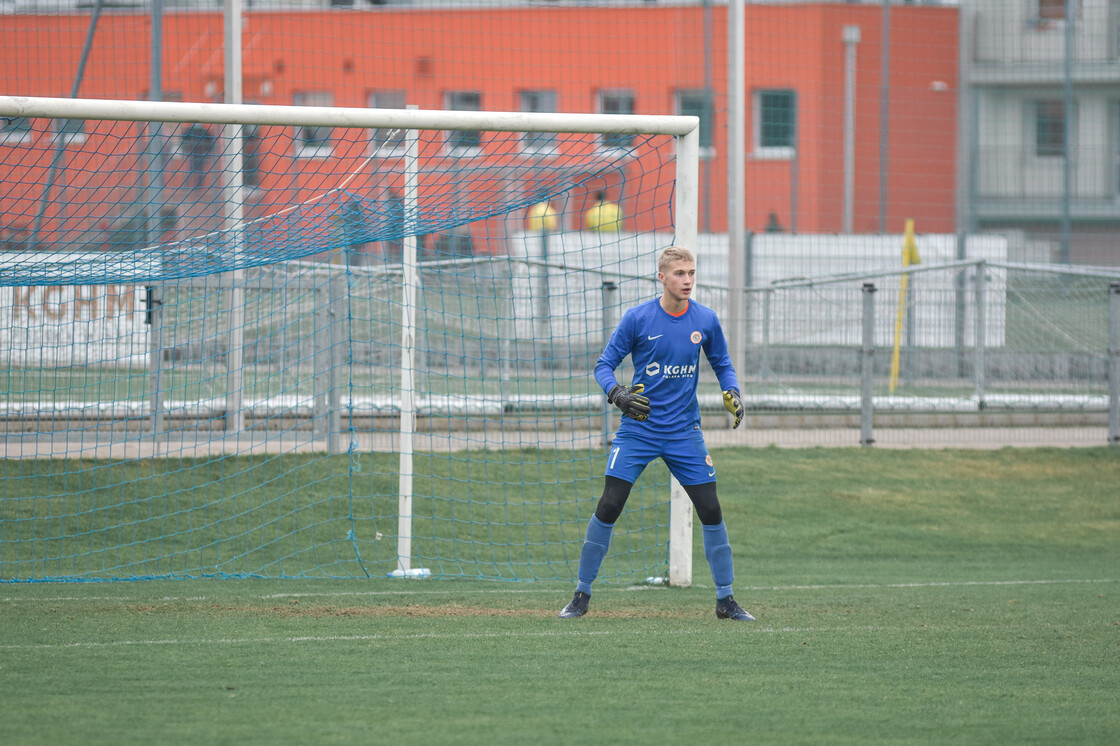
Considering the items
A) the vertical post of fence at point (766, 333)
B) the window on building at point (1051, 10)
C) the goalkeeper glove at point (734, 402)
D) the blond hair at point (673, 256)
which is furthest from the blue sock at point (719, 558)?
the window on building at point (1051, 10)

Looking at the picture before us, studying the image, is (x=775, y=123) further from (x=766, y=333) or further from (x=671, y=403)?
(x=671, y=403)

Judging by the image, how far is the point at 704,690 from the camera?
15.8 ft

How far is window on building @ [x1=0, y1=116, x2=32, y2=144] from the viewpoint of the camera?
6.78m

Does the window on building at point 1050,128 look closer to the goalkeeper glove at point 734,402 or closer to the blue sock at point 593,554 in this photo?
the goalkeeper glove at point 734,402

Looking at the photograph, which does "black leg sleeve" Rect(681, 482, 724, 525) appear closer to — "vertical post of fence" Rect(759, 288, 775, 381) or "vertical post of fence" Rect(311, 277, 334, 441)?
"vertical post of fence" Rect(311, 277, 334, 441)

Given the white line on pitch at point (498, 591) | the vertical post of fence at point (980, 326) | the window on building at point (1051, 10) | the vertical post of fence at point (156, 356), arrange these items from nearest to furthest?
the white line on pitch at point (498, 591) → the vertical post of fence at point (156, 356) → the vertical post of fence at point (980, 326) → the window on building at point (1051, 10)

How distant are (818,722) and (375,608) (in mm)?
3010

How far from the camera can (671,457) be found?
637cm

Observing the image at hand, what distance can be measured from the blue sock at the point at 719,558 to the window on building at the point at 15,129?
4.28 metres

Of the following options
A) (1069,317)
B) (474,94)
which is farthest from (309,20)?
(1069,317)

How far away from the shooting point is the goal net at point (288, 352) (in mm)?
7598

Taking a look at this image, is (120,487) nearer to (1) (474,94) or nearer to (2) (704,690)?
(2) (704,690)

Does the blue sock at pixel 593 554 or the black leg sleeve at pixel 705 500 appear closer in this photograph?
the black leg sleeve at pixel 705 500

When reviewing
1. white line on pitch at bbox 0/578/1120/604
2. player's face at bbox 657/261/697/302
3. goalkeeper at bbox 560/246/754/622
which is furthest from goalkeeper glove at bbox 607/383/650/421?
white line on pitch at bbox 0/578/1120/604
